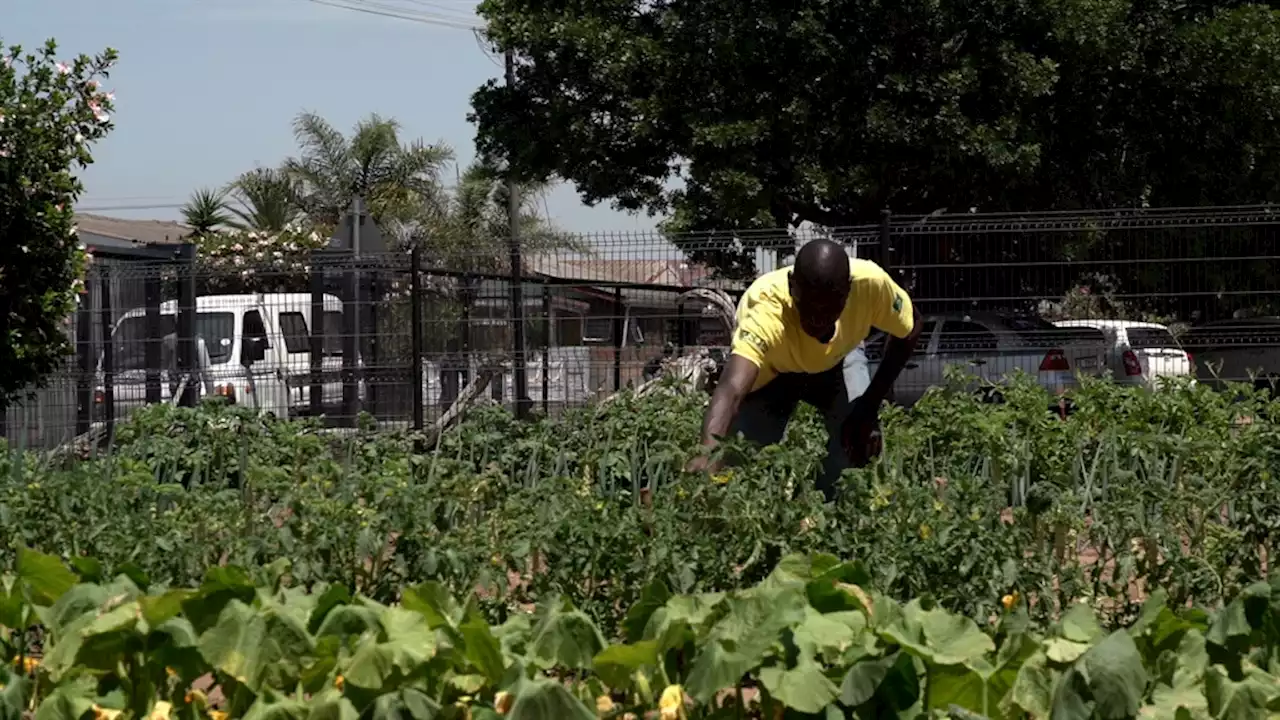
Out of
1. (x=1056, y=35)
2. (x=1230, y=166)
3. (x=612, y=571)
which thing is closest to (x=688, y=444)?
(x=612, y=571)

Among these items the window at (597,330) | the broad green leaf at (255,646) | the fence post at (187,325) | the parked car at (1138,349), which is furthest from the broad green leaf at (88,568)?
the parked car at (1138,349)

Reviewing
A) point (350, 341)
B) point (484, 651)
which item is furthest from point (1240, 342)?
point (484, 651)

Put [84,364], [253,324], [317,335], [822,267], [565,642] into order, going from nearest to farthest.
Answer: [565,642] → [822,267] → [84,364] → [317,335] → [253,324]

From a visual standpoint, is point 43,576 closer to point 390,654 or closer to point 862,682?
point 390,654

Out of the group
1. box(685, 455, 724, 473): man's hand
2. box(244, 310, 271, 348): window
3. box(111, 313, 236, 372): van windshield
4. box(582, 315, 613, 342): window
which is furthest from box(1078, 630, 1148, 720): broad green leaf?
box(244, 310, 271, 348): window

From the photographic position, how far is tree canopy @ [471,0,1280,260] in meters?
18.9

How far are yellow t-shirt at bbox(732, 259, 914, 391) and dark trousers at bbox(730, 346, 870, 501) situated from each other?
0.29 feet

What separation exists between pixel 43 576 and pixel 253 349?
1046cm

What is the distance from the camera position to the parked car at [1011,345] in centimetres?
1302

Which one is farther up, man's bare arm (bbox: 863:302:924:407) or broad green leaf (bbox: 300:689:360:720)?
man's bare arm (bbox: 863:302:924:407)

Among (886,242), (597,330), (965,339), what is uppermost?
(886,242)

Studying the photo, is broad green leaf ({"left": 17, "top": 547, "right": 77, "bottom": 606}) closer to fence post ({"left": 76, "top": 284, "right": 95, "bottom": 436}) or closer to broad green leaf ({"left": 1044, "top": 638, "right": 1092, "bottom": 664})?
broad green leaf ({"left": 1044, "top": 638, "right": 1092, "bottom": 664})

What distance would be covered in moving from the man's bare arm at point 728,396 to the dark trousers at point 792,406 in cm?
49

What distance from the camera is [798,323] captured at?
575cm
